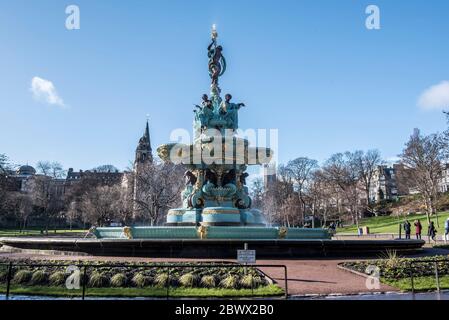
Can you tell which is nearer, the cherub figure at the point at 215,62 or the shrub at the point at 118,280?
the shrub at the point at 118,280

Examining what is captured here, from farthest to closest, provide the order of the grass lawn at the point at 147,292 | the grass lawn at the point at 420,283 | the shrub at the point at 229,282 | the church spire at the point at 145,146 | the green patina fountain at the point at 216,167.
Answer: the church spire at the point at 145,146 → the green patina fountain at the point at 216,167 → the shrub at the point at 229,282 → the grass lawn at the point at 420,283 → the grass lawn at the point at 147,292

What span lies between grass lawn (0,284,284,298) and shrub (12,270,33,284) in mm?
521

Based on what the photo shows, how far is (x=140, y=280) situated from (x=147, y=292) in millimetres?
936

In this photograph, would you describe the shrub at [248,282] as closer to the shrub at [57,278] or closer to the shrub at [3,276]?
the shrub at [57,278]

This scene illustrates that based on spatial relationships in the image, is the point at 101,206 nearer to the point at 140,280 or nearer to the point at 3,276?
the point at 3,276

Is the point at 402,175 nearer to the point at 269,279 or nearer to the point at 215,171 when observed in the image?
the point at 215,171

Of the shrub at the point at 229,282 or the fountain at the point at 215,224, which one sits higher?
the fountain at the point at 215,224

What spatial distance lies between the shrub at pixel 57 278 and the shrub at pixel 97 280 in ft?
2.51

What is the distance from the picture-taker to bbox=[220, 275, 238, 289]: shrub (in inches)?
386

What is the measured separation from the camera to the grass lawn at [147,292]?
8.91 metres

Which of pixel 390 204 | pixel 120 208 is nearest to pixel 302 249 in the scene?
pixel 120 208

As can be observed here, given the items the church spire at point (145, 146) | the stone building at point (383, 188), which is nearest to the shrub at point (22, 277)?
the stone building at point (383, 188)

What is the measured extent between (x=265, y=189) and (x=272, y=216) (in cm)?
598

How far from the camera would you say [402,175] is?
6500cm
